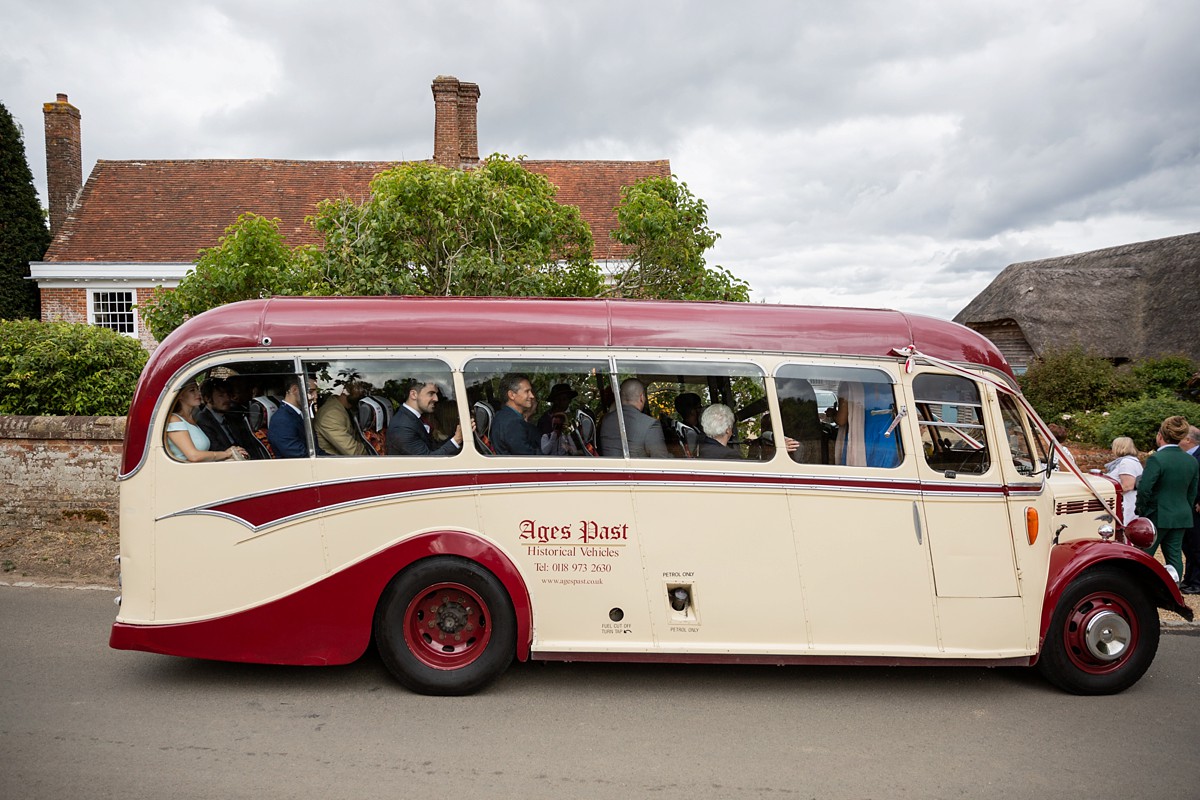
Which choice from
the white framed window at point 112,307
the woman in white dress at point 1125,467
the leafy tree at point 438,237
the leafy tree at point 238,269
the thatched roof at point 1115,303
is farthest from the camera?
the white framed window at point 112,307

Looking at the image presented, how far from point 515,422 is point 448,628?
1.47m

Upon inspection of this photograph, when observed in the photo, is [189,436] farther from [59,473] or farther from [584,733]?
[59,473]

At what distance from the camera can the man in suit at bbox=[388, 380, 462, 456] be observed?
19.2 ft

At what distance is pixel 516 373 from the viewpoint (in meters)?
5.84

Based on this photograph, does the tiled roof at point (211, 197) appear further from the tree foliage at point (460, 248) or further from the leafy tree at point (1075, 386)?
the tree foliage at point (460, 248)

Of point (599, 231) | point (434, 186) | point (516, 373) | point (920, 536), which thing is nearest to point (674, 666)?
point (920, 536)

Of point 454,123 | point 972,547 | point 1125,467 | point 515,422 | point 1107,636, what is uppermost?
point 454,123

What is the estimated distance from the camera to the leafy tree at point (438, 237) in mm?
10023

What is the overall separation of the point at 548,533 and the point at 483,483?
1.80ft

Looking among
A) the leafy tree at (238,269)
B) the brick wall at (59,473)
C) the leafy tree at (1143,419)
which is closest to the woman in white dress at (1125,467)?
the leafy tree at (1143,419)

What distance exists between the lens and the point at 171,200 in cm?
2483

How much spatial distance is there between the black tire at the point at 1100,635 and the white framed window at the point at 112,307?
921 inches

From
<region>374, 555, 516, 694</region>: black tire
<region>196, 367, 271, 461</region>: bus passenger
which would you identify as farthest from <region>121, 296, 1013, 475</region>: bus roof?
<region>374, 555, 516, 694</region>: black tire

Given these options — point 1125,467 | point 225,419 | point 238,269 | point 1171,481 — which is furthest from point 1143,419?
point 225,419
